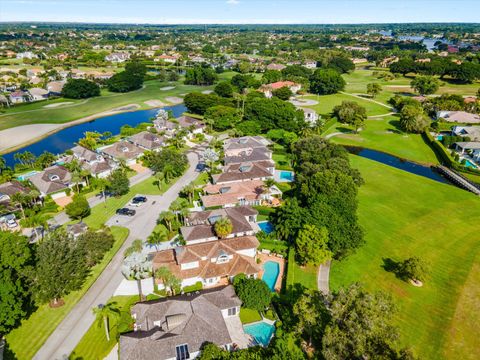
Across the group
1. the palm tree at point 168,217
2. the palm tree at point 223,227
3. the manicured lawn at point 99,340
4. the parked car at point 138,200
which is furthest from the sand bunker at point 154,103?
the manicured lawn at point 99,340

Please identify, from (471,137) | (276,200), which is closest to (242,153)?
(276,200)

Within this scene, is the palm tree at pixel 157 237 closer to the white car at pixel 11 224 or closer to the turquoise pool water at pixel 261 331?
the turquoise pool water at pixel 261 331

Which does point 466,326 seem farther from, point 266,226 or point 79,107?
point 79,107

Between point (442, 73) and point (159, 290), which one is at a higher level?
point (442, 73)

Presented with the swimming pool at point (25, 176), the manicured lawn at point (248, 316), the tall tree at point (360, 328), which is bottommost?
the swimming pool at point (25, 176)

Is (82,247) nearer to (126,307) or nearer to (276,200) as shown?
(126,307)
